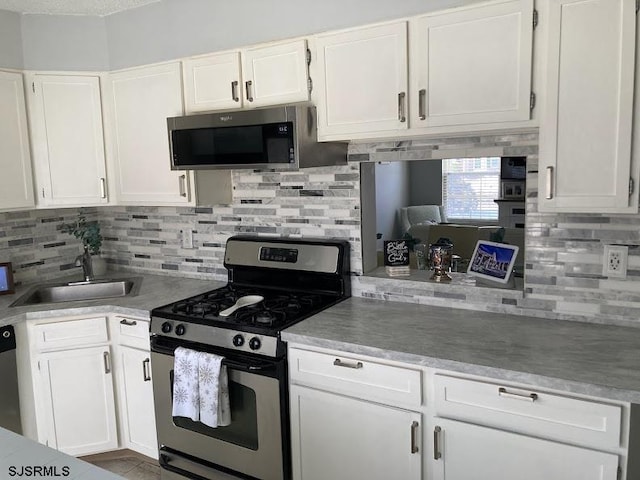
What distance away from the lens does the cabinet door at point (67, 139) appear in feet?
10.00

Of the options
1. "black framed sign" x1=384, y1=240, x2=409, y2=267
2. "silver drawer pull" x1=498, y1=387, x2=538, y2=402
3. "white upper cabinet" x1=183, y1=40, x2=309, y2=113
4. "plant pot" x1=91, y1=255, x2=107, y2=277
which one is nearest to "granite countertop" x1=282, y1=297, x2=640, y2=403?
"silver drawer pull" x1=498, y1=387, x2=538, y2=402

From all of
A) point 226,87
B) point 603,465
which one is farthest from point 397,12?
point 603,465

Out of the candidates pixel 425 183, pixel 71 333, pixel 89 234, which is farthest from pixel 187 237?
pixel 425 183

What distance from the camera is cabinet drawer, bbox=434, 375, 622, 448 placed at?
164 centimetres

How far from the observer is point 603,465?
5.41 feet

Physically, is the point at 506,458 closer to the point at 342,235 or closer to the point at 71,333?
the point at 342,235

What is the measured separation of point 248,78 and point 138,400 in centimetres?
173

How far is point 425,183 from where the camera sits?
2961mm

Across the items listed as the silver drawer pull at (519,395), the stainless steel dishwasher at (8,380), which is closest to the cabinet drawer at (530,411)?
the silver drawer pull at (519,395)

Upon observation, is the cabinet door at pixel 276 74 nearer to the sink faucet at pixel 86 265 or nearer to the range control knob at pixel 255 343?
the range control knob at pixel 255 343

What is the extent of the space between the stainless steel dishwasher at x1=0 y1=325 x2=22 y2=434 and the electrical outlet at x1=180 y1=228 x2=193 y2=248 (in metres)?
1.04

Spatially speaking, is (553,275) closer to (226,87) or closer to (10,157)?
(226,87)

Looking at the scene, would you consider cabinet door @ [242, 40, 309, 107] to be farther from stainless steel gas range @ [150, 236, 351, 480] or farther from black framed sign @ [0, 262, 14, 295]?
black framed sign @ [0, 262, 14, 295]

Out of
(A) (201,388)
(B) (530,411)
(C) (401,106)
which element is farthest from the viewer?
(A) (201,388)
